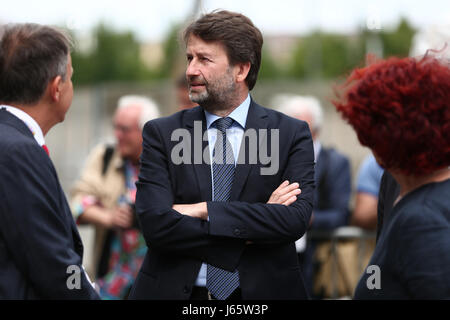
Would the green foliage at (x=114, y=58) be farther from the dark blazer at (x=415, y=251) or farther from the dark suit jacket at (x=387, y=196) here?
the dark blazer at (x=415, y=251)

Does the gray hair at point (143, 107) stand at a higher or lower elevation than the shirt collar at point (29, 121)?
lower

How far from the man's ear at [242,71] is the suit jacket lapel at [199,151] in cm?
24

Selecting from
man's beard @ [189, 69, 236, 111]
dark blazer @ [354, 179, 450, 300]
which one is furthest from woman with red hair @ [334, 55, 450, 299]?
man's beard @ [189, 69, 236, 111]

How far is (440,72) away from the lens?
101 inches

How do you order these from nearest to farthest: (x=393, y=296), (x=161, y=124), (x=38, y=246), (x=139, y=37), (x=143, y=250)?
1. (x=393, y=296)
2. (x=38, y=246)
3. (x=161, y=124)
4. (x=143, y=250)
5. (x=139, y=37)

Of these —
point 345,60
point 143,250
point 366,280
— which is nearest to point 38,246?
point 366,280

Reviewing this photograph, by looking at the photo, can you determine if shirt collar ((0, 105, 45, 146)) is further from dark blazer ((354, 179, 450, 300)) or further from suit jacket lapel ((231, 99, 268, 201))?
dark blazer ((354, 179, 450, 300))

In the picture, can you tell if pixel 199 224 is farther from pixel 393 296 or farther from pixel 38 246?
pixel 393 296

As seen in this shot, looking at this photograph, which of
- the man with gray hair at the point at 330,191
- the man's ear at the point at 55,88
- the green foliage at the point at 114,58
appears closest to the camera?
the man's ear at the point at 55,88

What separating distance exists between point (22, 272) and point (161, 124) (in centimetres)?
96

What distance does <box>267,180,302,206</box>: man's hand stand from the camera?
311 centimetres

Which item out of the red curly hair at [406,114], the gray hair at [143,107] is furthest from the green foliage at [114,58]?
the red curly hair at [406,114]

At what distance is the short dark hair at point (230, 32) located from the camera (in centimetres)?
324

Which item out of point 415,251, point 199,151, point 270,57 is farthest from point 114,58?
point 415,251
